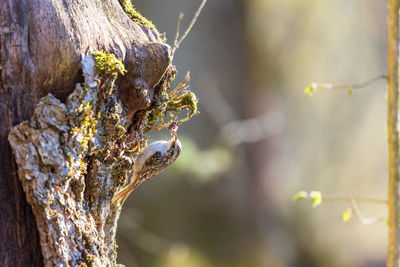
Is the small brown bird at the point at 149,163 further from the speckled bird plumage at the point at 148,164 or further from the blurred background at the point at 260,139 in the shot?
the blurred background at the point at 260,139

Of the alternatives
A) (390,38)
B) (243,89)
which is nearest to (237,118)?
(243,89)

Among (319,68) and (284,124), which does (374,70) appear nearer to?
(319,68)

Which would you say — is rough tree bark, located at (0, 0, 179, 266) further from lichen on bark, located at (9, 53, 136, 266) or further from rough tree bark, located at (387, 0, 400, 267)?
rough tree bark, located at (387, 0, 400, 267)

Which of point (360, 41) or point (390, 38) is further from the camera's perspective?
point (360, 41)

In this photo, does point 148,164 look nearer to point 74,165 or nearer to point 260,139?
point 74,165

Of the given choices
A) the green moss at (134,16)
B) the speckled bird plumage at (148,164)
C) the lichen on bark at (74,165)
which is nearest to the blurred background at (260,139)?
the speckled bird plumage at (148,164)

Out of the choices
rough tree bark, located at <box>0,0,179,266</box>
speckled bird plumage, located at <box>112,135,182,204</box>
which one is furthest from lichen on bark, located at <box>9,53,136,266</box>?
speckled bird plumage, located at <box>112,135,182,204</box>
